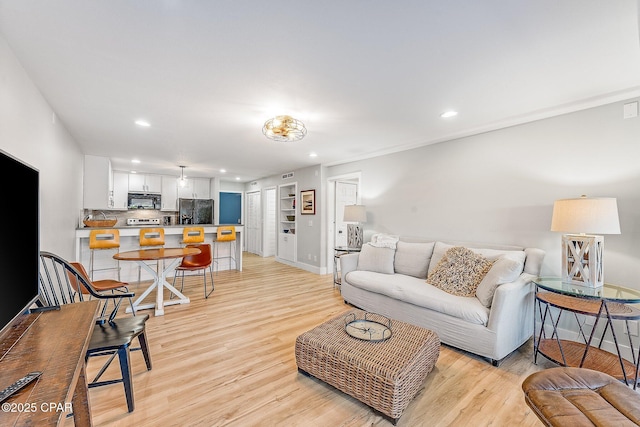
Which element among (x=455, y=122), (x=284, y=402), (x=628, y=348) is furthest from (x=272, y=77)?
(x=628, y=348)

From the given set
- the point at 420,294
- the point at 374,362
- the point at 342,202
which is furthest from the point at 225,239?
the point at 374,362

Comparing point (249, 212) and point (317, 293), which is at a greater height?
point (249, 212)

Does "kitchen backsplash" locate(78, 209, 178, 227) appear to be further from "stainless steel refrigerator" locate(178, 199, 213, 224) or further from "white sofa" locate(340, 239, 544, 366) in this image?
"white sofa" locate(340, 239, 544, 366)

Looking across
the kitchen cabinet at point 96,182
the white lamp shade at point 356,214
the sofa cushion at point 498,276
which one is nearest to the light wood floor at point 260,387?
the sofa cushion at point 498,276

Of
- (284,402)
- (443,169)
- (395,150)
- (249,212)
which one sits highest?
(395,150)

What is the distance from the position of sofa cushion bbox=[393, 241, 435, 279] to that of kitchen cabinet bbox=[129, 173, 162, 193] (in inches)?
250

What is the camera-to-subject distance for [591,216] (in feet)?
7.06

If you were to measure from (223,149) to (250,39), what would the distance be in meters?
3.00

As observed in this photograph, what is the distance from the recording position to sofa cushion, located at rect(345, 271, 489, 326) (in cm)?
243

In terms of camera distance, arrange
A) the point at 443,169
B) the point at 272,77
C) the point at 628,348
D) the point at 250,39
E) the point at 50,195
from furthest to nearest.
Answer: the point at 443,169, the point at 50,195, the point at 628,348, the point at 272,77, the point at 250,39

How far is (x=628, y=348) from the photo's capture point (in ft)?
7.82

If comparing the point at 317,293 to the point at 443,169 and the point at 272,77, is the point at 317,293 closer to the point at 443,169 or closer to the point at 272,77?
the point at 443,169

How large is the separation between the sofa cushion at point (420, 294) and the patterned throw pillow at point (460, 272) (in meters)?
0.09

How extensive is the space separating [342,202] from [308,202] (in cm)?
73
